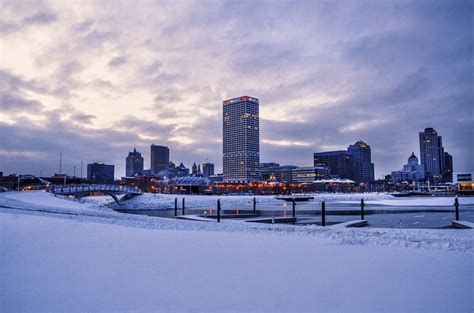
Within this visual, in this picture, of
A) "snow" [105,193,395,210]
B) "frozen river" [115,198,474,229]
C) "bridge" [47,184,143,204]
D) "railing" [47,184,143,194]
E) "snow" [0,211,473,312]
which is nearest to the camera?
"snow" [0,211,473,312]

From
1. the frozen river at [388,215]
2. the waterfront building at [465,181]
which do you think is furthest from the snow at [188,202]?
the waterfront building at [465,181]

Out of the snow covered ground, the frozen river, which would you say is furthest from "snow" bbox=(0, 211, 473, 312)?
the frozen river

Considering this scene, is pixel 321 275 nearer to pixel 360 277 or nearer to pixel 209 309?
pixel 360 277

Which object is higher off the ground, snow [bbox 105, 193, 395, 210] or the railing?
the railing

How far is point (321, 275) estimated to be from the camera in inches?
237

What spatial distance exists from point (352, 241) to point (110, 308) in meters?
7.58

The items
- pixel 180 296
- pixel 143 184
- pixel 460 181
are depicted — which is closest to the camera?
pixel 180 296

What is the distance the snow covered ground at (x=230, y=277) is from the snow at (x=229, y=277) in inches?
0.6

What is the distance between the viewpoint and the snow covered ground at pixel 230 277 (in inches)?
185

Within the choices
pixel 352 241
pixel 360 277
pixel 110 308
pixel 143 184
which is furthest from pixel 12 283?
pixel 143 184

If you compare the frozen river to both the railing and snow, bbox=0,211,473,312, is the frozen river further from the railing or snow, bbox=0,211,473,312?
the railing

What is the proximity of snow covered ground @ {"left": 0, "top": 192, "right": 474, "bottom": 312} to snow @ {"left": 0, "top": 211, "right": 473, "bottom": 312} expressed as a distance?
2 centimetres

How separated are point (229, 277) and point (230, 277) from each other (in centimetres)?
2

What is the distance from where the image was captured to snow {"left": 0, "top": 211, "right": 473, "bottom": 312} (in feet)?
15.4
